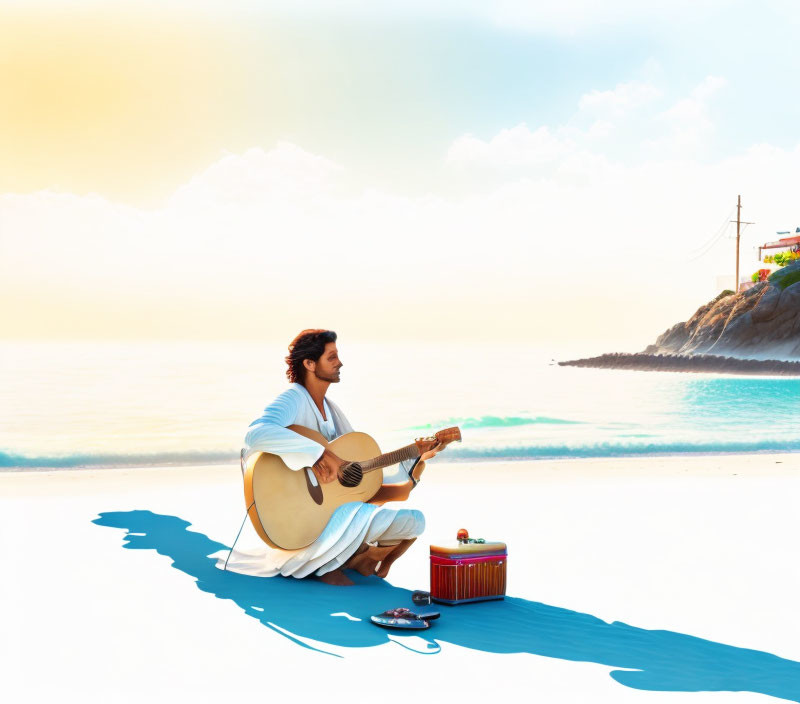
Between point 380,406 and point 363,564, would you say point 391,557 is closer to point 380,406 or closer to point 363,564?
point 363,564

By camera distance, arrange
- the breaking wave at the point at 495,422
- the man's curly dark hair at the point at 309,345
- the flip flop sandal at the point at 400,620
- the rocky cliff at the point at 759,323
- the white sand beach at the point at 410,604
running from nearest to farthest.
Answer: the white sand beach at the point at 410,604 < the flip flop sandal at the point at 400,620 < the man's curly dark hair at the point at 309,345 < the breaking wave at the point at 495,422 < the rocky cliff at the point at 759,323

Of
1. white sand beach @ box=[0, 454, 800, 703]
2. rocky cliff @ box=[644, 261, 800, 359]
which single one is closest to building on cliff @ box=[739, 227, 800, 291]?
rocky cliff @ box=[644, 261, 800, 359]

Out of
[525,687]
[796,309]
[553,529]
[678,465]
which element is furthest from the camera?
[796,309]

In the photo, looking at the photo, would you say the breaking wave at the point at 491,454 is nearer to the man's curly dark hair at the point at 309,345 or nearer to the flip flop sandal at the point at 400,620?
the man's curly dark hair at the point at 309,345

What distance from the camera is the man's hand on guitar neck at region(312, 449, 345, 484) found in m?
4.94

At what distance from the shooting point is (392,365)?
4628cm

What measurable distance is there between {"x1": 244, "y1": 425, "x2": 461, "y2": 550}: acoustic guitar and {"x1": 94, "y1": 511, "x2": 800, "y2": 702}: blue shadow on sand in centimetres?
30

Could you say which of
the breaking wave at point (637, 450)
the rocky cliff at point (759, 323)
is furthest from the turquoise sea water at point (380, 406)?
the rocky cliff at point (759, 323)

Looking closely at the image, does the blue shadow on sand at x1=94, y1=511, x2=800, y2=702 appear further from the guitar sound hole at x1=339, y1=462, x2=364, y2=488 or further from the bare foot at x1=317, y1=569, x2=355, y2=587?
the guitar sound hole at x1=339, y1=462, x2=364, y2=488

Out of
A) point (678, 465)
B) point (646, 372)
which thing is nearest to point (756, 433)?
point (678, 465)

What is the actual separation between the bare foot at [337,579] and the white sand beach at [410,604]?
0.25 ft

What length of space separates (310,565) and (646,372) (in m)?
57.6

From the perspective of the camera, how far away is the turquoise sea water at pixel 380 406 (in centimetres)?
2077

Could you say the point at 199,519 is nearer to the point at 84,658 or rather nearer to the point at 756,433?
the point at 84,658
